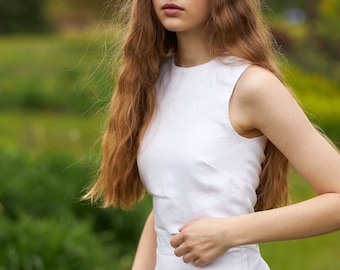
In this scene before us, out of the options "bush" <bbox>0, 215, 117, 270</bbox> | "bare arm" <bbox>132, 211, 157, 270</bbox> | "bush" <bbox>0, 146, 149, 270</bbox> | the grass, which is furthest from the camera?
the grass

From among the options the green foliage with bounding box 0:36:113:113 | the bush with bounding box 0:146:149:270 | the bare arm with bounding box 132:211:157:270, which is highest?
the bare arm with bounding box 132:211:157:270

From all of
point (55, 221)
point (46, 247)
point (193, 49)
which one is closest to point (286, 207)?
point (193, 49)

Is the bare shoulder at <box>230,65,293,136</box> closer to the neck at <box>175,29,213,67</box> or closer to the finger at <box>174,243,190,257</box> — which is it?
the neck at <box>175,29,213,67</box>

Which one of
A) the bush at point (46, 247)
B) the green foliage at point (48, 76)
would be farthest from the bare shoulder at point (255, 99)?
the green foliage at point (48, 76)

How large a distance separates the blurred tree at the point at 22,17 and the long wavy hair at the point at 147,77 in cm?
2097

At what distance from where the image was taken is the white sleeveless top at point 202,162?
227 centimetres

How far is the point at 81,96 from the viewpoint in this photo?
1189 centimetres

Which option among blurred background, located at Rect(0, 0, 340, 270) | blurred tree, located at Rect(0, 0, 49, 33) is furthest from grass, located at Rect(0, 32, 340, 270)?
blurred tree, located at Rect(0, 0, 49, 33)

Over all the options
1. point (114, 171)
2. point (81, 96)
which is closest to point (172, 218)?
point (114, 171)

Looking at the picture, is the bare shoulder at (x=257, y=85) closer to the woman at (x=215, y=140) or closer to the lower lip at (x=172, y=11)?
the woman at (x=215, y=140)

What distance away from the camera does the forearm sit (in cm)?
220

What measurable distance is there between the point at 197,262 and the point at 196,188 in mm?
172

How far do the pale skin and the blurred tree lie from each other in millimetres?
21419

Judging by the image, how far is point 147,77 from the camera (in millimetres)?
2521
